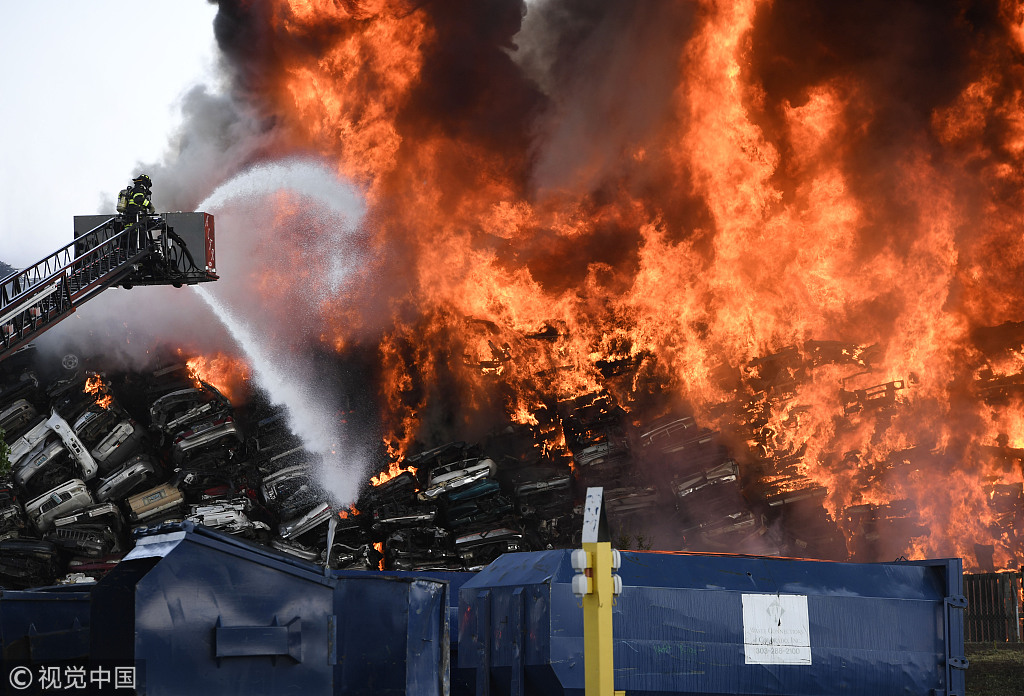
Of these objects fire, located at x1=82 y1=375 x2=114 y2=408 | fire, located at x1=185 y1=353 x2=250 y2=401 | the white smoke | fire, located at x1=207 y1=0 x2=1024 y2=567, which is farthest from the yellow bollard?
fire, located at x1=185 y1=353 x2=250 y2=401

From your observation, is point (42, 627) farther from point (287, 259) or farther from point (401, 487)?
point (287, 259)

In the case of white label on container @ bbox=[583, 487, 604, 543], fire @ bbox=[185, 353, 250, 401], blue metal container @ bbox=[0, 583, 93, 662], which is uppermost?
fire @ bbox=[185, 353, 250, 401]

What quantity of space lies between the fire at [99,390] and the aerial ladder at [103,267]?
13.9ft

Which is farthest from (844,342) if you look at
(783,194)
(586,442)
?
(586,442)

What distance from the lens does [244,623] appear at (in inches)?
450

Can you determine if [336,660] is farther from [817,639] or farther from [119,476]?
[119,476]

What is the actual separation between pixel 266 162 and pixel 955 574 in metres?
28.7

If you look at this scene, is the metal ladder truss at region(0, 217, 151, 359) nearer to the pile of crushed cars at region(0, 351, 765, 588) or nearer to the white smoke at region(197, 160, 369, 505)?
the pile of crushed cars at region(0, 351, 765, 588)

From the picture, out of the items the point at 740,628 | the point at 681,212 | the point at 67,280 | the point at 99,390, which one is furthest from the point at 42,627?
the point at 681,212

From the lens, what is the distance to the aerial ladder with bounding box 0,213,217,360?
25047mm

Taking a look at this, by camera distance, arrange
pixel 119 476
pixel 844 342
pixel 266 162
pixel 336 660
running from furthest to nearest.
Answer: pixel 266 162 < pixel 844 342 < pixel 119 476 < pixel 336 660

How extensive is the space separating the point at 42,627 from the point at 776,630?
9.67m

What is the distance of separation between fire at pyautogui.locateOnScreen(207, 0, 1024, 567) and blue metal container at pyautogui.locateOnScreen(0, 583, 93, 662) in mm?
20183

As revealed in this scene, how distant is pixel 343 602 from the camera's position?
12.4m
